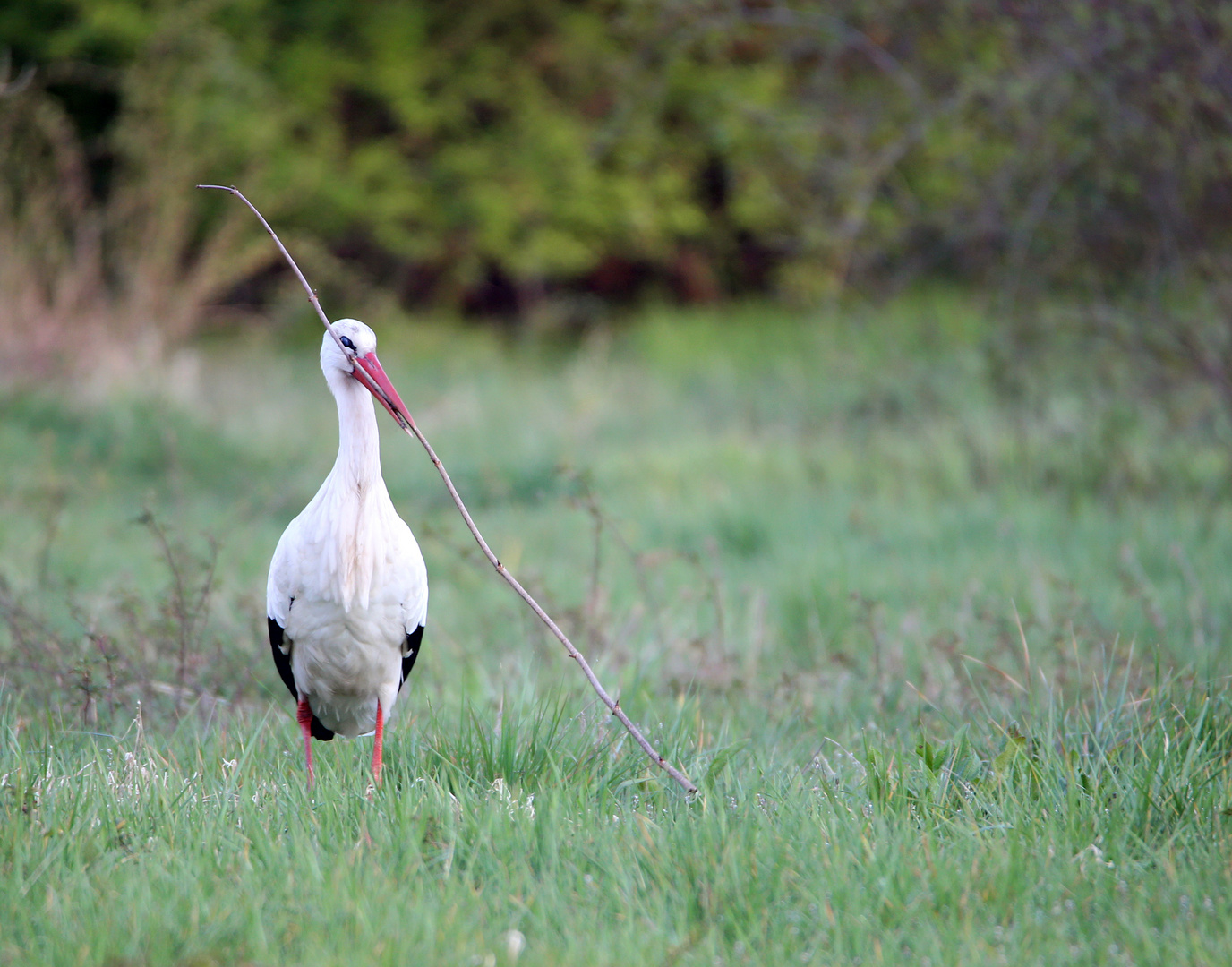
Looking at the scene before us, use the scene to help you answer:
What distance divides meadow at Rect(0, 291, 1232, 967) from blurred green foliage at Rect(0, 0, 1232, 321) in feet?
3.94

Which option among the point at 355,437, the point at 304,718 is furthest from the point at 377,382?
the point at 304,718

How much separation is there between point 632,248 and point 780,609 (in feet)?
45.7

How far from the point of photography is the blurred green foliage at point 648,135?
253 inches

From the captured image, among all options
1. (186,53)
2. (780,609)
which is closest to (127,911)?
A: (780,609)

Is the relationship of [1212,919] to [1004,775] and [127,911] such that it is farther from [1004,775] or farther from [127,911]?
[127,911]

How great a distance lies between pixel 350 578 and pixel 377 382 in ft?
1.82

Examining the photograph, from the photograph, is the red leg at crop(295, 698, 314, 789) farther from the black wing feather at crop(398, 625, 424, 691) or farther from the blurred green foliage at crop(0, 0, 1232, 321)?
the blurred green foliage at crop(0, 0, 1232, 321)

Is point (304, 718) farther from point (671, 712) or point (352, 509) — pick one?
point (671, 712)

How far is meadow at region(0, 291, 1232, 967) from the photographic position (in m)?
2.20

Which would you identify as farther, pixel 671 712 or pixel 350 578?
pixel 671 712

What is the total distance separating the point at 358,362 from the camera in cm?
294

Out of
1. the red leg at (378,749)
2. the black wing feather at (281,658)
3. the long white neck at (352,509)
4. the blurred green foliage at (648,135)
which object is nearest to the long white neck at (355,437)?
the long white neck at (352,509)

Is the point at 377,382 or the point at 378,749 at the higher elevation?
the point at 377,382

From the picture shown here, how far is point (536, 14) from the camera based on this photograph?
16844mm
